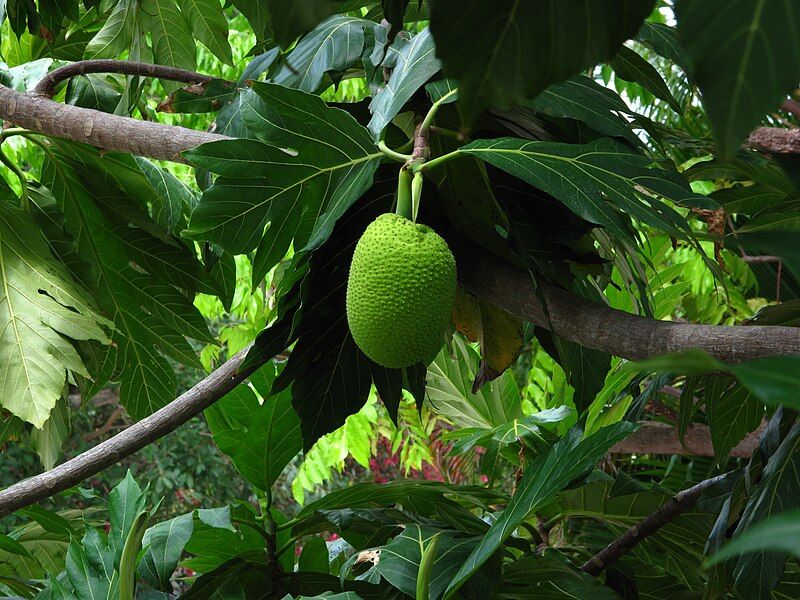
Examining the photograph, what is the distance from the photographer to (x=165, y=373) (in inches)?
37.9

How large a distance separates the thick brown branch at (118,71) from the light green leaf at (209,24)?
310mm

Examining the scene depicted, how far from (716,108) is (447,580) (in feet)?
1.50

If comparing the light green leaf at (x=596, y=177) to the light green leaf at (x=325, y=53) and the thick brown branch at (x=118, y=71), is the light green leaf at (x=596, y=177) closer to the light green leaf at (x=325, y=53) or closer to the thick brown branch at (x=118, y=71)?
the light green leaf at (x=325, y=53)

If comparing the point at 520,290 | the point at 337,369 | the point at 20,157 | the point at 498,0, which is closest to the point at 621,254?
the point at 520,290

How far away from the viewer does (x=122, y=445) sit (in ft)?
2.20

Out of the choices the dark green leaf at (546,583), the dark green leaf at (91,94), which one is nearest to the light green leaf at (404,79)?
the dark green leaf at (546,583)

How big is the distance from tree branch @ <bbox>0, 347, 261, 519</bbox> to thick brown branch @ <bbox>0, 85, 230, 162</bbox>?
0.55 ft

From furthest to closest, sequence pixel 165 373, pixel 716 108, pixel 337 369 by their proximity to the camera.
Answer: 1. pixel 165 373
2. pixel 337 369
3. pixel 716 108

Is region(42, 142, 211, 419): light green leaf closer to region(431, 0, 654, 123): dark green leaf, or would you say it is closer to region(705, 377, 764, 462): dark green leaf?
region(705, 377, 764, 462): dark green leaf

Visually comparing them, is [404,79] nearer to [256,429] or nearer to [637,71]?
[637,71]

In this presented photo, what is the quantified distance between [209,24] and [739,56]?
39.5 inches

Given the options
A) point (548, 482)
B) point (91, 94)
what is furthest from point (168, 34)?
point (548, 482)

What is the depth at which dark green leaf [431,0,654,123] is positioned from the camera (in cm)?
21

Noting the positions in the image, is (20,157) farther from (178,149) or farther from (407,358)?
(407,358)
